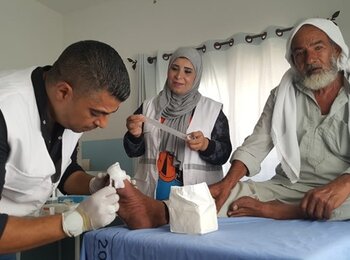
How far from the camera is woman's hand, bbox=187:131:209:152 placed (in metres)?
1.50

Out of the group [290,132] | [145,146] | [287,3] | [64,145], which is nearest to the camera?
[64,145]

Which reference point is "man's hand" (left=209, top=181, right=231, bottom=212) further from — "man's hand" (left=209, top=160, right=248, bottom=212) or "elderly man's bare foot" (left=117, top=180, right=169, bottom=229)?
"elderly man's bare foot" (left=117, top=180, right=169, bottom=229)

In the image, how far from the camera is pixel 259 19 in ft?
8.27

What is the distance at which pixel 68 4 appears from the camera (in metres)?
3.29

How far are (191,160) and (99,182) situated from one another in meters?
0.57

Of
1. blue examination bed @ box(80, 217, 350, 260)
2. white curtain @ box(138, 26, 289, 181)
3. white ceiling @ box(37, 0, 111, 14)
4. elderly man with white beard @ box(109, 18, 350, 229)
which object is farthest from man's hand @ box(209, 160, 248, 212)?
white ceiling @ box(37, 0, 111, 14)

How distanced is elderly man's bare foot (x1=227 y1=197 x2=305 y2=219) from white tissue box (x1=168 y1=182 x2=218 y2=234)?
29cm

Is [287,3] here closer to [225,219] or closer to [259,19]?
[259,19]

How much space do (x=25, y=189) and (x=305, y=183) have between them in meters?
1.01

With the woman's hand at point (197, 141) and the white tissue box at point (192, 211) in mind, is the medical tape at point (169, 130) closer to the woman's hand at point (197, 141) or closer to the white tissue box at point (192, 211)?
the woman's hand at point (197, 141)

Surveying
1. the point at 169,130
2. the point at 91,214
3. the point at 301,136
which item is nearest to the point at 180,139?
the point at 169,130

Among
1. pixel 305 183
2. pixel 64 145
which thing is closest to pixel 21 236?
pixel 64 145

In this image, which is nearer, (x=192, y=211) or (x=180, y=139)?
(x=192, y=211)

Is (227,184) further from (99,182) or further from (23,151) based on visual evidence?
(23,151)
